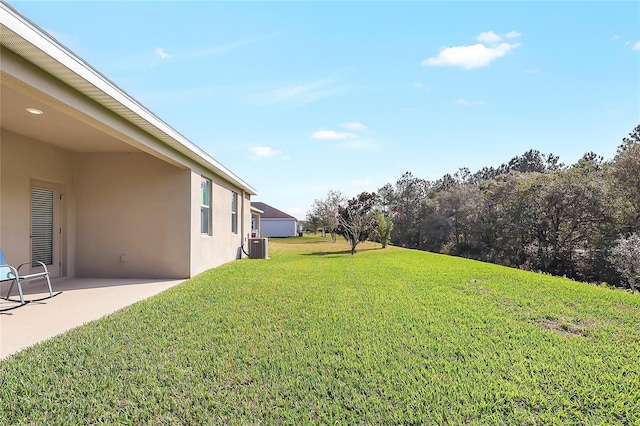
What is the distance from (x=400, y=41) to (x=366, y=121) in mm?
6298

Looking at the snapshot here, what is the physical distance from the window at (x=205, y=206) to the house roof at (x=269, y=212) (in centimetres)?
3033

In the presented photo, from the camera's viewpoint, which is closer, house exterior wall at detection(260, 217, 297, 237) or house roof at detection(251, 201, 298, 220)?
house exterior wall at detection(260, 217, 297, 237)

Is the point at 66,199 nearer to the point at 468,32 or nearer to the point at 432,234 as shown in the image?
the point at 468,32

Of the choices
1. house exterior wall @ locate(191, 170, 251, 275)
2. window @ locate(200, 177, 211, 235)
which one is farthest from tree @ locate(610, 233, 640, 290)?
window @ locate(200, 177, 211, 235)

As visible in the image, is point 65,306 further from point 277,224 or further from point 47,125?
point 277,224

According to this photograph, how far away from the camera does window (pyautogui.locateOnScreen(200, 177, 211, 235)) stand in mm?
9695

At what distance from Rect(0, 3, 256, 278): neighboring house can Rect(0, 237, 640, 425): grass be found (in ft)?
10.2

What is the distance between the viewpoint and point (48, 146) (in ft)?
24.6

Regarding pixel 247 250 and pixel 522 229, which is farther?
pixel 522 229

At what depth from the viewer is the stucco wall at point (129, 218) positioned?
8484 millimetres

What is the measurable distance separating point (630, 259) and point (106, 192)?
1927 cm

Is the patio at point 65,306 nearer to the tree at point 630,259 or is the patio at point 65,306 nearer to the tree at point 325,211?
the tree at point 630,259

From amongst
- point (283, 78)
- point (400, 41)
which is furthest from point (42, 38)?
point (400, 41)

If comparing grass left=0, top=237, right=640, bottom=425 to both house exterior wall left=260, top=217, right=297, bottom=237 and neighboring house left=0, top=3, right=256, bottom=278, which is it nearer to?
neighboring house left=0, top=3, right=256, bottom=278
